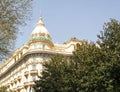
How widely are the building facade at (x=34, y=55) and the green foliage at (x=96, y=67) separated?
103 feet

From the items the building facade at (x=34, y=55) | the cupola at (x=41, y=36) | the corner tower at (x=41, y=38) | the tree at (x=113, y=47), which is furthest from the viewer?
the cupola at (x=41, y=36)

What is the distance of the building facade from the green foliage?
31.3m

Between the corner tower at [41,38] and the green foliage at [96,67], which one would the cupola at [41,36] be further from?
the green foliage at [96,67]

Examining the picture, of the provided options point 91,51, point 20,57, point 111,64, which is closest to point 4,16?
point 111,64

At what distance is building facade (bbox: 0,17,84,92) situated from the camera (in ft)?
256

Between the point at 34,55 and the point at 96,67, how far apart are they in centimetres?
4083

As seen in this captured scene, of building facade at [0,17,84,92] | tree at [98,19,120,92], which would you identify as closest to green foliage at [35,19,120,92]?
tree at [98,19,120,92]

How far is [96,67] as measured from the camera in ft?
127

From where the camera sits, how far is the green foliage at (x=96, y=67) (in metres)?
37.4

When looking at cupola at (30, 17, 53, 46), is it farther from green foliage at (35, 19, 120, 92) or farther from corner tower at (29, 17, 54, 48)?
green foliage at (35, 19, 120, 92)

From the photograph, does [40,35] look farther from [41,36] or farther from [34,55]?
[34,55]

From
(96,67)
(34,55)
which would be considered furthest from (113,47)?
(34,55)

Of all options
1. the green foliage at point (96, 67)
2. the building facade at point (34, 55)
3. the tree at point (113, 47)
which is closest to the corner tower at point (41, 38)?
the building facade at point (34, 55)

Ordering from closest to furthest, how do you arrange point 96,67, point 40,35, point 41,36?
point 96,67 < point 41,36 < point 40,35
